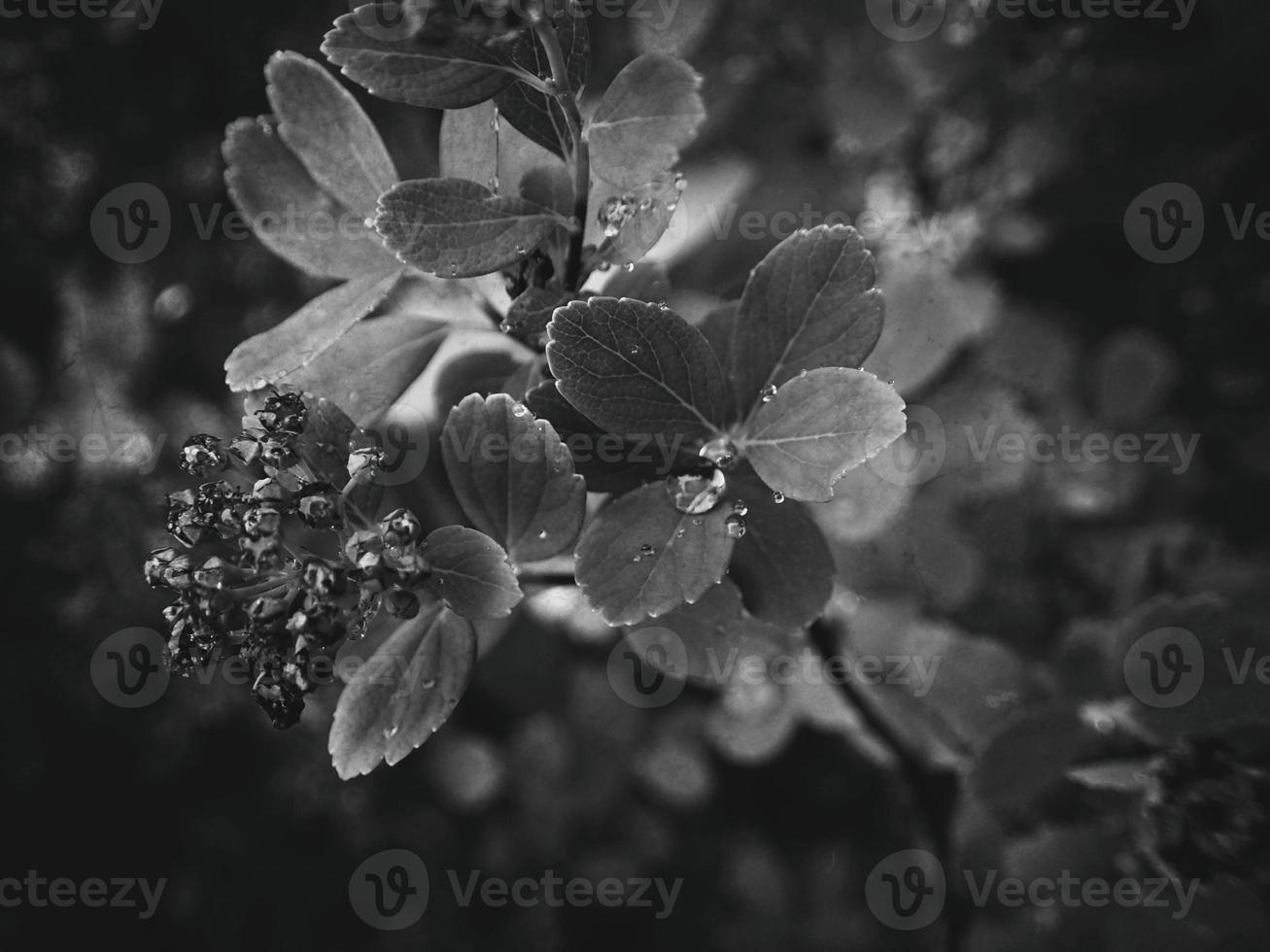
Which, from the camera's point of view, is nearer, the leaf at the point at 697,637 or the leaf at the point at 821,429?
the leaf at the point at 821,429

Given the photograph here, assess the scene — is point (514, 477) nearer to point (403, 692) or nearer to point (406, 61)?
point (403, 692)

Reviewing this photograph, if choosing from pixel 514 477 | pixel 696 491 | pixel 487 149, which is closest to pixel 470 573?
pixel 514 477

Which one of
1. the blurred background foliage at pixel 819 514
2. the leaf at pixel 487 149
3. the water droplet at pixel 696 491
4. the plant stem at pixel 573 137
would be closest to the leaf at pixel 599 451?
the water droplet at pixel 696 491

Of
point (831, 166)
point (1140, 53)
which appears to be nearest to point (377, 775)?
point (831, 166)

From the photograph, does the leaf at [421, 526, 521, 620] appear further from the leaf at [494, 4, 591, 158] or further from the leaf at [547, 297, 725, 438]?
the leaf at [494, 4, 591, 158]

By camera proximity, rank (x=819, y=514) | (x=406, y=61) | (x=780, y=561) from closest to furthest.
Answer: (x=406, y=61), (x=780, y=561), (x=819, y=514)

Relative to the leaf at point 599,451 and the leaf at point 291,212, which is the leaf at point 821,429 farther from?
the leaf at point 291,212
